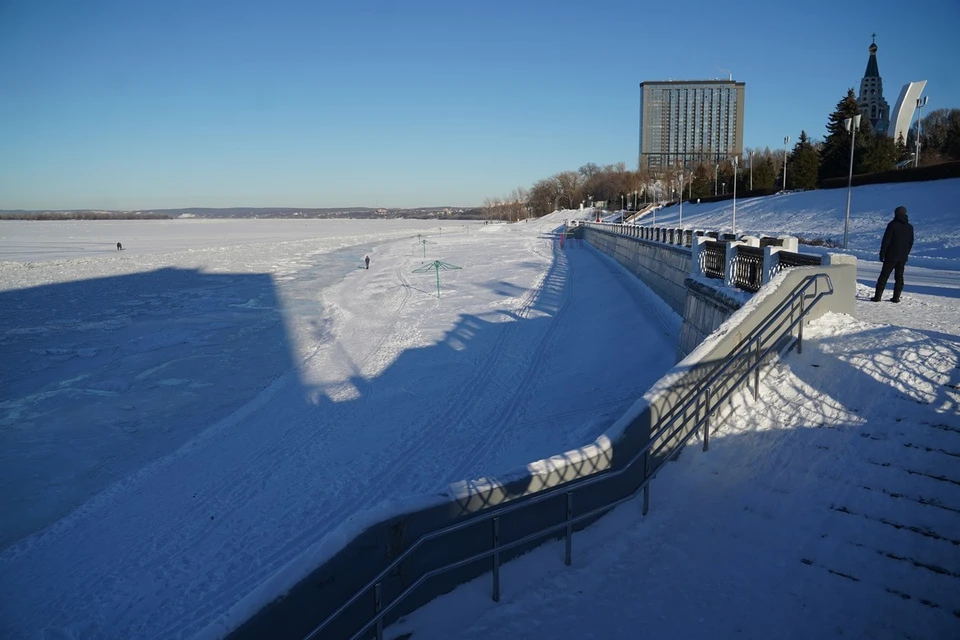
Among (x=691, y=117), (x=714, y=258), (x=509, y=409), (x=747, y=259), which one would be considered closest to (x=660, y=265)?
(x=714, y=258)

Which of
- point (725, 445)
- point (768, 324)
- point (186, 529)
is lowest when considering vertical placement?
point (186, 529)

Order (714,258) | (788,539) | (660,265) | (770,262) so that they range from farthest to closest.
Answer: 1. (660,265)
2. (714,258)
3. (770,262)
4. (788,539)

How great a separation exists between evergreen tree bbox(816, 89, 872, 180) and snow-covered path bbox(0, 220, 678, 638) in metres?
35.0

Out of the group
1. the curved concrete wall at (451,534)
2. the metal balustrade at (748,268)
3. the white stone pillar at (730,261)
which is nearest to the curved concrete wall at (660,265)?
the white stone pillar at (730,261)

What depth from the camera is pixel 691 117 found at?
509 feet

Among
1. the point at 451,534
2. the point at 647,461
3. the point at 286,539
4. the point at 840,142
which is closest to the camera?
the point at 451,534

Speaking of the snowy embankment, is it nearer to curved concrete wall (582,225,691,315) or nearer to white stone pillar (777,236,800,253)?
curved concrete wall (582,225,691,315)

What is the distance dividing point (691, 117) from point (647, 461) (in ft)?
542

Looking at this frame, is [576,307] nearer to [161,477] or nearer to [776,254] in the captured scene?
[776,254]

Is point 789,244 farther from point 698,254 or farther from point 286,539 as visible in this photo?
point 286,539

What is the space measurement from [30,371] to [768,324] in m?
15.8

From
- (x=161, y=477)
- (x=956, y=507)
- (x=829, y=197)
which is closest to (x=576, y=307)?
(x=161, y=477)

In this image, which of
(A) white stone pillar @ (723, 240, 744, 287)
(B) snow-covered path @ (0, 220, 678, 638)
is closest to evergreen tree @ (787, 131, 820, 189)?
(B) snow-covered path @ (0, 220, 678, 638)

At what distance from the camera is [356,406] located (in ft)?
40.1
